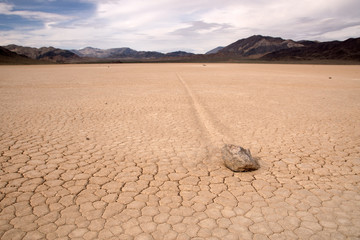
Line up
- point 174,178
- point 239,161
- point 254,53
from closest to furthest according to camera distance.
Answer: point 174,178 < point 239,161 < point 254,53

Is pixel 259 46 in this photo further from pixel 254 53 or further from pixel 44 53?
pixel 44 53

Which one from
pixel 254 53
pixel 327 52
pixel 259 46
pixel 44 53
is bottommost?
pixel 327 52

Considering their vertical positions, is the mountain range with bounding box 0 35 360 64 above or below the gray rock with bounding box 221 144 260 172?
above

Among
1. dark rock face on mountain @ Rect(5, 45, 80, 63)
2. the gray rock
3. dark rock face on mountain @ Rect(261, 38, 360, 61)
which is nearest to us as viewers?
the gray rock

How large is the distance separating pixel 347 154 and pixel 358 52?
75.8 meters

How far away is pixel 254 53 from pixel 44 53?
102 m

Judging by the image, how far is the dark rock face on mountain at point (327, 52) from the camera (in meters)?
65.1

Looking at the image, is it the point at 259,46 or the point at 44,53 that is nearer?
the point at 44,53

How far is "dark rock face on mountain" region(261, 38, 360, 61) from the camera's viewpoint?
214 feet

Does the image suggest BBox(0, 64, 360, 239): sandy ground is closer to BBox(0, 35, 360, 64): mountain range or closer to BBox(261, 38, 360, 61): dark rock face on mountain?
BBox(0, 35, 360, 64): mountain range

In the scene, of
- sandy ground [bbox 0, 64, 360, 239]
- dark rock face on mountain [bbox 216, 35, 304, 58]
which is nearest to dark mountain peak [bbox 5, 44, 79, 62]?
dark rock face on mountain [bbox 216, 35, 304, 58]

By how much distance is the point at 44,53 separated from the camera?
11606 centimetres

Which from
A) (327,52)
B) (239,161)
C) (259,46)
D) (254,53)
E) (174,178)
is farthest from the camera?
(259,46)

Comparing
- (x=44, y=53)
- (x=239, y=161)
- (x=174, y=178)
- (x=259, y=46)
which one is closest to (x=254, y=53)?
(x=259, y=46)
